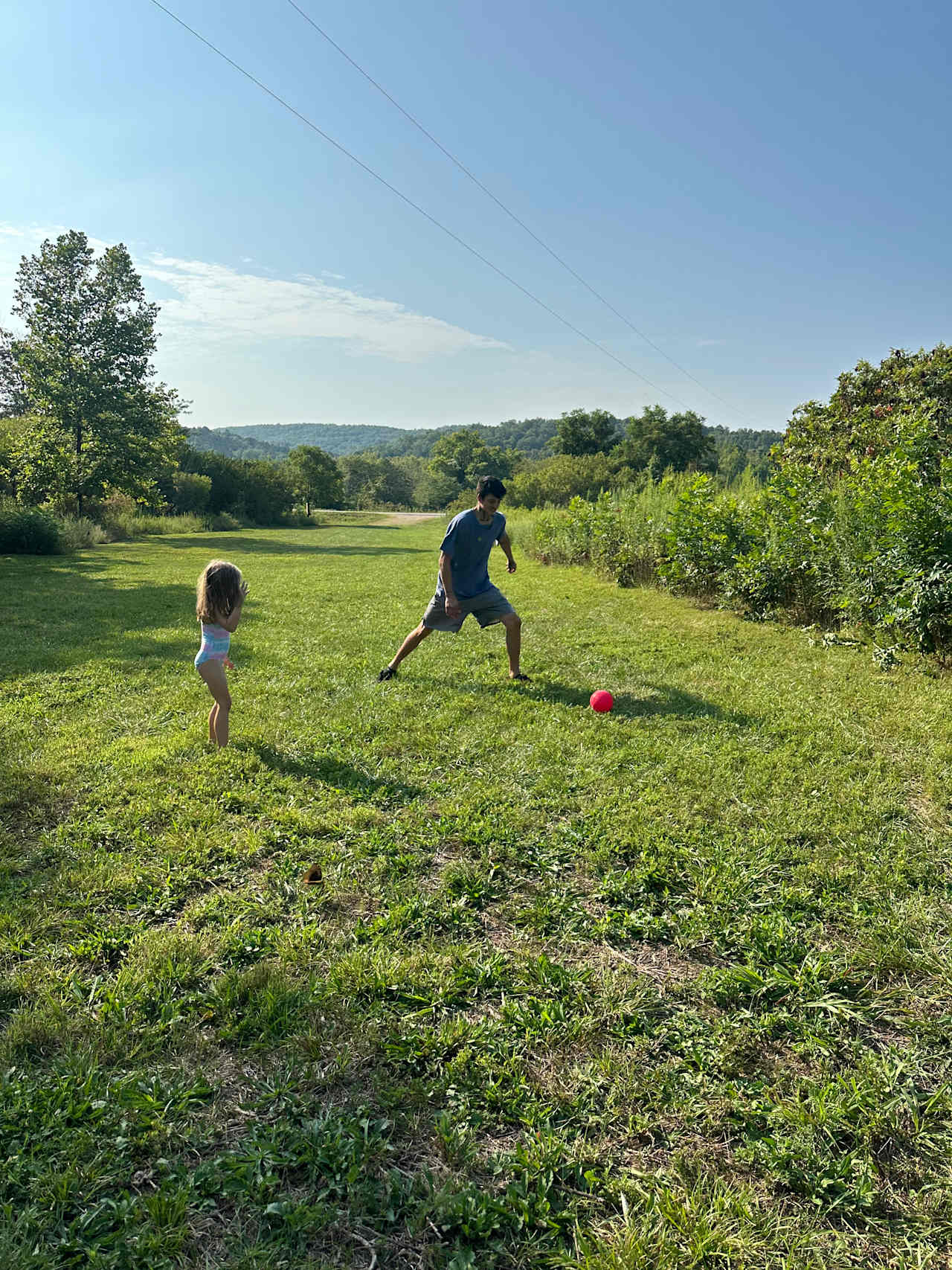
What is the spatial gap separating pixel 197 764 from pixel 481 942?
7.82 feet

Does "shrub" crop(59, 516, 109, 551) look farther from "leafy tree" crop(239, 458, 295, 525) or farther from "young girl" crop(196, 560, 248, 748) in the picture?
"leafy tree" crop(239, 458, 295, 525)

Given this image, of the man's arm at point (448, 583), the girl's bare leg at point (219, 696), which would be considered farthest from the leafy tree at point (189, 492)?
the girl's bare leg at point (219, 696)

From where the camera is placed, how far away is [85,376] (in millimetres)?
Answer: 24750

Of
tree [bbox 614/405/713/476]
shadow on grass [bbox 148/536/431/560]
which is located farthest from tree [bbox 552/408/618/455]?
shadow on grass [bbox 148/536/431/560]

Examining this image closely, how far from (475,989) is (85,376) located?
29.0 m

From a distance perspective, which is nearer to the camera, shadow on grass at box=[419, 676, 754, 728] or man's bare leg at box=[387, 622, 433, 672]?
shadow on grass at box=[419, 676, 754, 728]

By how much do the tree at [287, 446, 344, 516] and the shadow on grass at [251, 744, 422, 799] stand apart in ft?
191

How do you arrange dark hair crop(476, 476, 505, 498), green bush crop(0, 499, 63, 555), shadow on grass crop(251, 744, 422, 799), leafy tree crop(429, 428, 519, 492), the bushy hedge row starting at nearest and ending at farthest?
shadow on grass crop(251, 744, 422, 799) → dark hair crop(476, 476, 505, 498) → the bushy hedge row → green bush crop(0, 499, 63, 555) → leafy tree crop(429, 428, 519, 492)

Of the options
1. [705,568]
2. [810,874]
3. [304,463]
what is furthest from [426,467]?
[810,874]

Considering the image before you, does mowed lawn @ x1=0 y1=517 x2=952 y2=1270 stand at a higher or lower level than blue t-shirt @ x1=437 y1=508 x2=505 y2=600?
lower

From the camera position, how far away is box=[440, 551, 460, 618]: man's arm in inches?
230

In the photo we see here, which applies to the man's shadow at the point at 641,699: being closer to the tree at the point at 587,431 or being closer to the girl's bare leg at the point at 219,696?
the girl's bare leg at the point at 219,696

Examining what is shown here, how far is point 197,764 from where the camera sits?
163 inches

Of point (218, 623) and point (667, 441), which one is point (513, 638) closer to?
point (218, 623)
